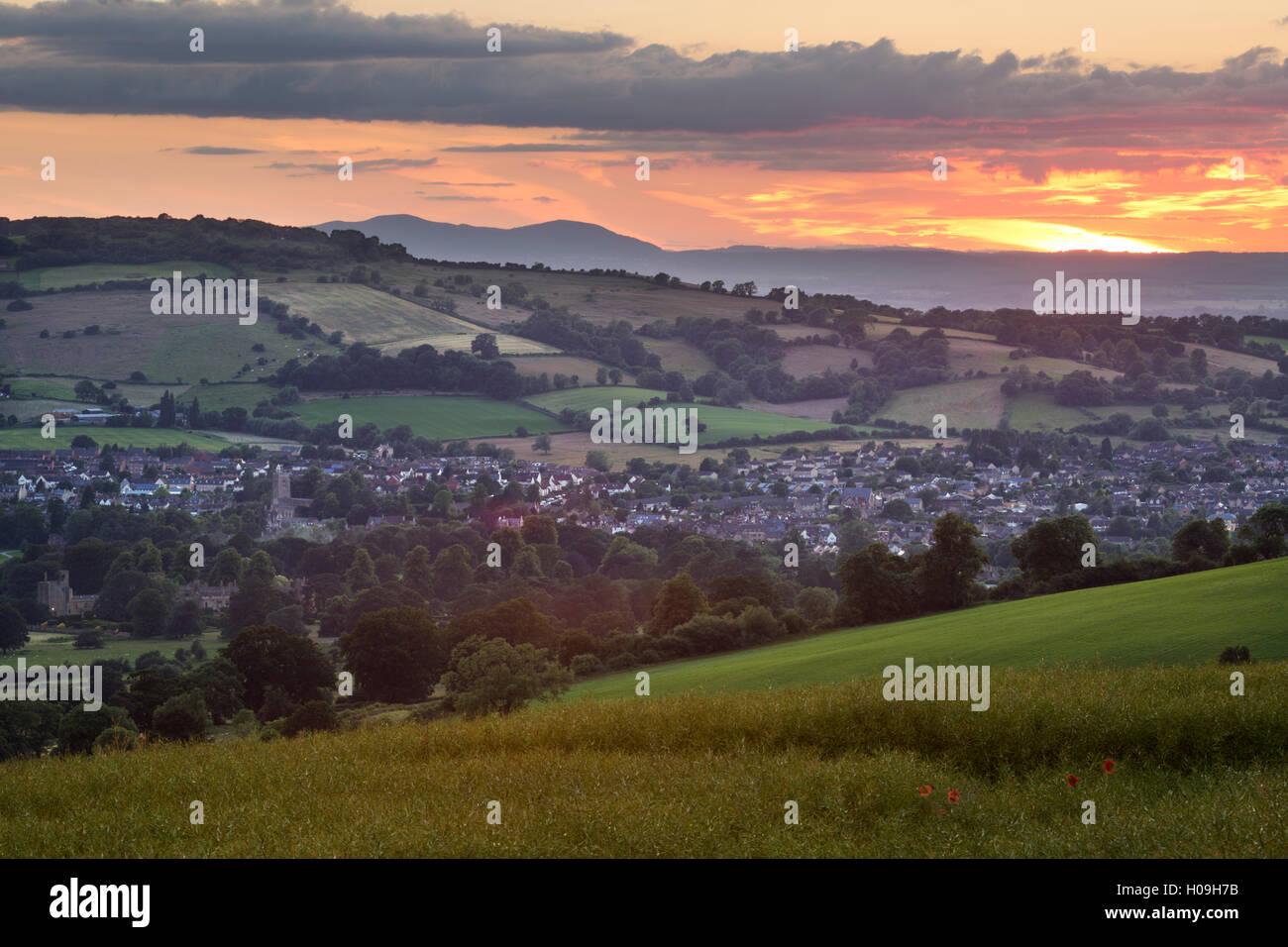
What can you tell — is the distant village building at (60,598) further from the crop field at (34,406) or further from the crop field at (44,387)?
the crop field at (44,387)

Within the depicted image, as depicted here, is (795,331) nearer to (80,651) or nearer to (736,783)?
(80,651)

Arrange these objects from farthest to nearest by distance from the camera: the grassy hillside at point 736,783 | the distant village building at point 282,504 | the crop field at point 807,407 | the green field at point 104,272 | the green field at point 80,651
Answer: the green field at point 104,272
the crop field at point 807,407
the distant village building at point 282,504
the green field at point 80,651
the grassy hillside at point 736,783

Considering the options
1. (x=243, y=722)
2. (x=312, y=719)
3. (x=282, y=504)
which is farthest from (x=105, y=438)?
(x=312, y=719)

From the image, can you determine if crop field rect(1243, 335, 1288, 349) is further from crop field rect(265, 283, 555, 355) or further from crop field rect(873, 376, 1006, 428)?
crop field rect(265, 283, 555, 355)

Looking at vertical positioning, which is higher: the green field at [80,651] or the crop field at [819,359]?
the crop field at [819,359]

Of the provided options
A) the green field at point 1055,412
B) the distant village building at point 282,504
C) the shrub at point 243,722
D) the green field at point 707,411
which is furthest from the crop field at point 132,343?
the shrub at point 243,722

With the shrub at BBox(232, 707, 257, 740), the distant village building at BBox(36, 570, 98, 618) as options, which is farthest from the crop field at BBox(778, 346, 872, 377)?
the shrub at BBox(232, 707, 257, 740)

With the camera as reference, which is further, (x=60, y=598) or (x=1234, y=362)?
(x=1234, y=362)
